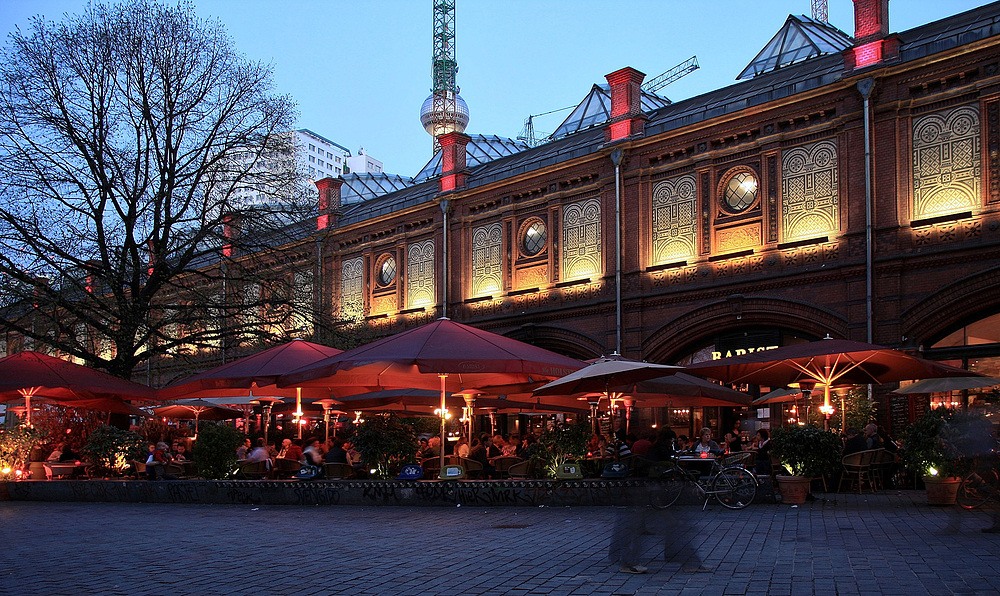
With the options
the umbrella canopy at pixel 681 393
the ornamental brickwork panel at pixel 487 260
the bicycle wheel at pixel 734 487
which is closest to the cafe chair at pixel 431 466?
the umbrella canopy at pixel 681 393

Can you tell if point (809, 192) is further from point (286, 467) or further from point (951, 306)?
point (286, 467)

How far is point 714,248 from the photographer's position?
24.8 m

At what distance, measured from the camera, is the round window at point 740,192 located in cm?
2436

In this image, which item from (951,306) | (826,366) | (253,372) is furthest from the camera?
(951,306)

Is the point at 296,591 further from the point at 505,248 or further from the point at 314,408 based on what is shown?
the point at 505,248

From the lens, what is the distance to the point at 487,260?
30812mm

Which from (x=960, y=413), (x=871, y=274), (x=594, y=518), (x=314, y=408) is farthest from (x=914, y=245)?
(x=314, y=408)

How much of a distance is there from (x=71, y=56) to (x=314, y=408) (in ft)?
32.1

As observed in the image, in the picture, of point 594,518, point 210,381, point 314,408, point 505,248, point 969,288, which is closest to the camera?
point 594,518

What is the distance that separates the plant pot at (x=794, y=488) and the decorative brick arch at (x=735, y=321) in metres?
8.40

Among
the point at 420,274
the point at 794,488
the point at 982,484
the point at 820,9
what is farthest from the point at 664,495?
the point at 820,9

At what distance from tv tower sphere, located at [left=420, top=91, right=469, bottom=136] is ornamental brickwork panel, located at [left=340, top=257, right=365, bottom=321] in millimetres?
18174

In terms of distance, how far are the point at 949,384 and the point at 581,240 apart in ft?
39.0

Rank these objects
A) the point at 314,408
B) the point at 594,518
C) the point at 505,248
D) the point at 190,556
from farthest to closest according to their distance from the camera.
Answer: the point at 505,248 → the point at 314,408 → the point at 594,518 → the point at 190,556
